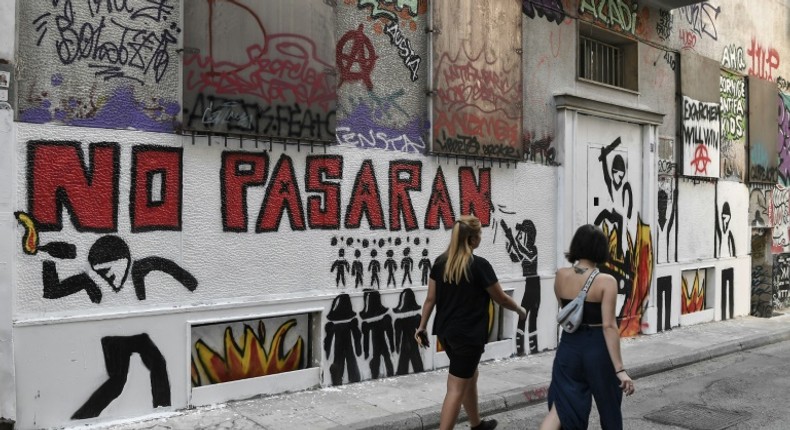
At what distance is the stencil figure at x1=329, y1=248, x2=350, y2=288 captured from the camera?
283 inches

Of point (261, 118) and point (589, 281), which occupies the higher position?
point (261, 118)

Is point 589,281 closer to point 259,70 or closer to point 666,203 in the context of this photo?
point 259,70

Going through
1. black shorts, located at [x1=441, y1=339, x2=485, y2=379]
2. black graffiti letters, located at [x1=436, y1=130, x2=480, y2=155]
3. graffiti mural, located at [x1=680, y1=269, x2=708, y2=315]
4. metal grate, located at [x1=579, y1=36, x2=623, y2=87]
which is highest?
metal grate, located at [x1=579, y1=36, x2=623, y2=87]

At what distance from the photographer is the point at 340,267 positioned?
723cm

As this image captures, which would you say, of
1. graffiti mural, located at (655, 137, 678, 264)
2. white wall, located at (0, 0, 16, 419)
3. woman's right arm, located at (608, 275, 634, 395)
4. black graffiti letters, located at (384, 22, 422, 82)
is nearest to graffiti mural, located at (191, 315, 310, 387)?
white wall, located at (0, 0, 16, 419)

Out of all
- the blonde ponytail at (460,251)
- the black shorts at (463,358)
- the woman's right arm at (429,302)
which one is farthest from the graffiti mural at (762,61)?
the black shorts at (463,358)

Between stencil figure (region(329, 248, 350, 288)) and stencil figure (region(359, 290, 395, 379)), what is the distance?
1.11ft

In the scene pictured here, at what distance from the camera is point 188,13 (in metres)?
6.07

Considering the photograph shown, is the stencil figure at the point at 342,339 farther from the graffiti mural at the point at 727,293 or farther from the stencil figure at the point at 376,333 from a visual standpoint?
the graffiti mural at the point at 727,293

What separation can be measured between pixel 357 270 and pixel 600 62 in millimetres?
5933

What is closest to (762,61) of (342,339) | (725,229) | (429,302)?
(725,229)

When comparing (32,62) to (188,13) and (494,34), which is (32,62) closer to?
(188,13)

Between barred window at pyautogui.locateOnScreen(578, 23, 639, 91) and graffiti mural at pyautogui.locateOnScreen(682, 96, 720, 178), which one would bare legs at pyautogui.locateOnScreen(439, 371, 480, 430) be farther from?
graffiti mural at pyautogui.locateOnScreen(682, 96, 720, 178)

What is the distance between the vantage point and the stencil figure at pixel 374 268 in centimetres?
748
